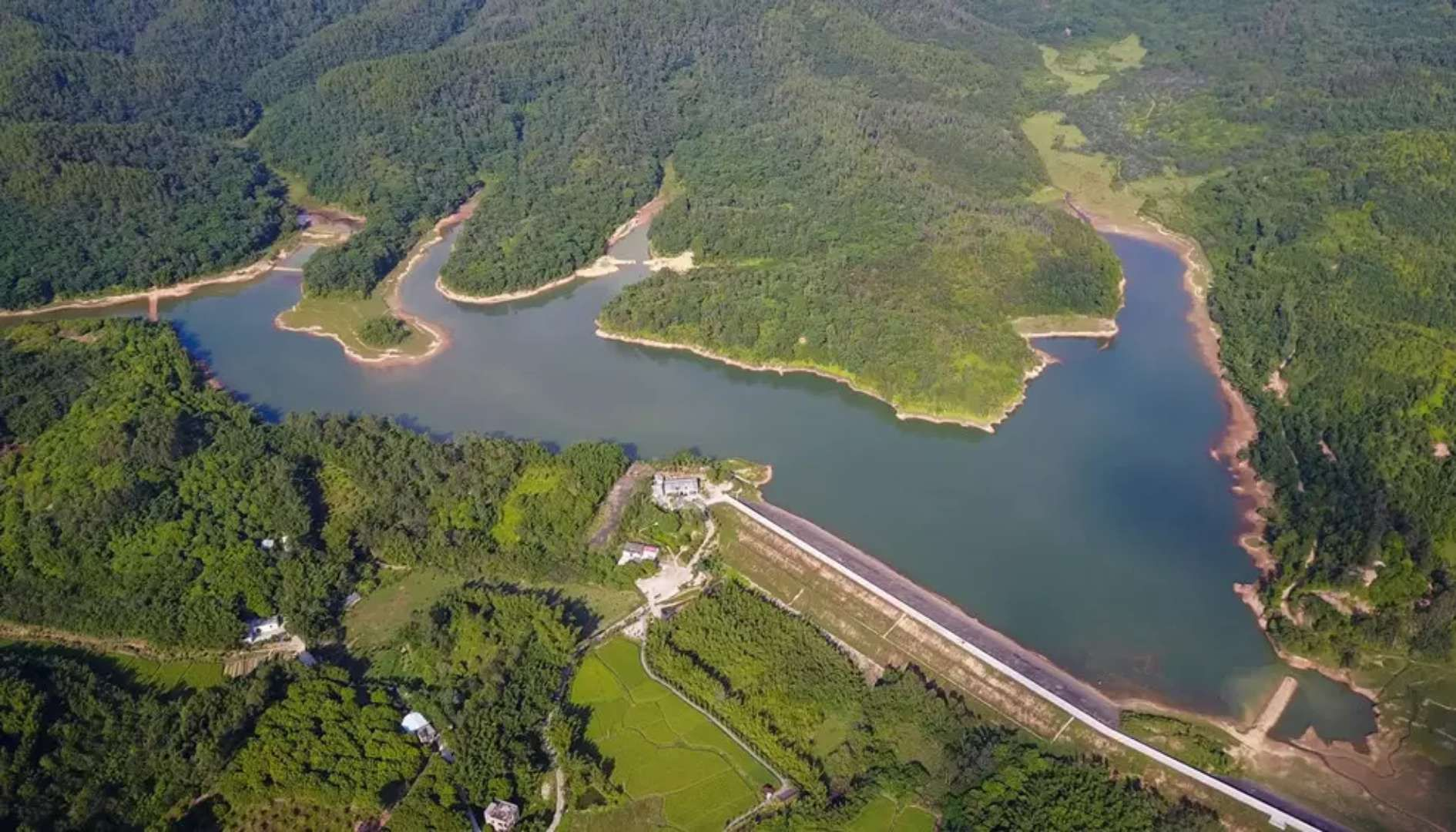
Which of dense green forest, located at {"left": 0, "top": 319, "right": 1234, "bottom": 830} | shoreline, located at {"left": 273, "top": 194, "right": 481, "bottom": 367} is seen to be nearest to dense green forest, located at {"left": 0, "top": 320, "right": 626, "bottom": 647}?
dense green forest, located at {"left": 0, "top": 319, "right": 1234, "bottom": 830}

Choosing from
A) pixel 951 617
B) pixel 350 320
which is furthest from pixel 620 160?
pixel 951 617

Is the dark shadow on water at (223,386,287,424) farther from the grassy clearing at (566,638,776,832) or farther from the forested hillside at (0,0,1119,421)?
the grassy clearing at (566,638,776,832)

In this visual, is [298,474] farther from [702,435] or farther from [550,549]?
[702,435]

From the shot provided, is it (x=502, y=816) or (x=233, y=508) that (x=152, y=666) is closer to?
(x=233, y=508)

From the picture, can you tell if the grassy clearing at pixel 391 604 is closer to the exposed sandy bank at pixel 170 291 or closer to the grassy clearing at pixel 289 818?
the grassy clearing at pixel 289 818

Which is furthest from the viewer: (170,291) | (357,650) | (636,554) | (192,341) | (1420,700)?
(170,291)

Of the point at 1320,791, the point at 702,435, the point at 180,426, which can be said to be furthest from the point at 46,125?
the point at 1320,791

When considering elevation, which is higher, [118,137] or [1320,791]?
[118,137]
